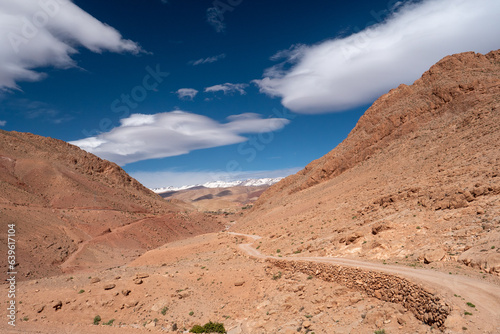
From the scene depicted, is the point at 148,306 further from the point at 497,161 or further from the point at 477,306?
the point at 497,161

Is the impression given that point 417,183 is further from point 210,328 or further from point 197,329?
point 197,329

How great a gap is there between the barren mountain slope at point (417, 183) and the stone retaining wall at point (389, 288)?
11.3 feet


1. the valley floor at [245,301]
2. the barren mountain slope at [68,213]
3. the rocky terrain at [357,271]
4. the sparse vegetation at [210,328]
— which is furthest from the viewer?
the barren mountain slope at [68,213]

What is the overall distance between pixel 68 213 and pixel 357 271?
6190 cm

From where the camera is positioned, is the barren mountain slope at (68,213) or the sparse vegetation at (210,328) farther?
the barren mountain slope at (68,213)

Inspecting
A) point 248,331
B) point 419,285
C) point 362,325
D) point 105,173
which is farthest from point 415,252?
point 105,173

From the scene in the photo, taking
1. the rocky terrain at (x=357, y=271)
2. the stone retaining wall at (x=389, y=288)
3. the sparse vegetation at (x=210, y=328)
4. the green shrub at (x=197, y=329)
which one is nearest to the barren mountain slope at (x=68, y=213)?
the rocky terrain at (x=357, y=271)

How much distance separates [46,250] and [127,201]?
137ft

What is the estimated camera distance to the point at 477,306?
1064cm

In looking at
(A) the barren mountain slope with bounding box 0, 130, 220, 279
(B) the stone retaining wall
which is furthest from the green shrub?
(A) the barren mountain slope with bounding box 0, 130, 220, 279

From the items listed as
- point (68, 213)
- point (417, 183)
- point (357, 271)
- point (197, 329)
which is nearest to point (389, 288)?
point (357, 271)

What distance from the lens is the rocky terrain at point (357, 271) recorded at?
42.6 feet

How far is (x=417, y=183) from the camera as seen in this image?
29.6m

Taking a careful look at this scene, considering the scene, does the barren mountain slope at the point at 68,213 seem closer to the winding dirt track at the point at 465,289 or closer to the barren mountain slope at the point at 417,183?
the barren mountain slope at the point at 417,183
